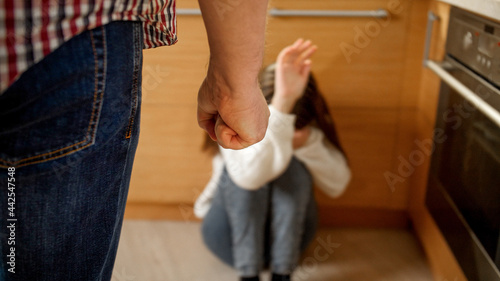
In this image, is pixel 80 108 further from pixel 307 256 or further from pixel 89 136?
pixel 307 256

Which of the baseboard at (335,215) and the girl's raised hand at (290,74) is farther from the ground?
the girl's raised hand at (290,74)

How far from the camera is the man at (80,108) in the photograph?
16.0 inches

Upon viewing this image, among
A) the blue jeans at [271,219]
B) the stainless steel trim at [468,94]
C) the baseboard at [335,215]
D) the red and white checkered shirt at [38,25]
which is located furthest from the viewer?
the baseboard at [335,215]

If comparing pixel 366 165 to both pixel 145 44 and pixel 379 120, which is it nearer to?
pixel 379 120

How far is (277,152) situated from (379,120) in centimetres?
40

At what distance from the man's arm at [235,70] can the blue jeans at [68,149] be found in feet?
0.27

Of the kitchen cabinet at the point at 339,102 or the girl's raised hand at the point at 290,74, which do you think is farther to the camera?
the kitchen cabinet at the point at 339,102

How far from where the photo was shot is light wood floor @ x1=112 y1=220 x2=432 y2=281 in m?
1.42

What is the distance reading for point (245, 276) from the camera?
1.32 m

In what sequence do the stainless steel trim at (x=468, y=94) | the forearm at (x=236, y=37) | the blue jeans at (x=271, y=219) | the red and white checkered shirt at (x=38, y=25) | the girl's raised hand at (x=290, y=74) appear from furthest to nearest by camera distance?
the blue jeans at (x=271, y=219), the girl's raised hand at (x=290, y=74), the stainless steel trim at (x=468, y=94), the forearm at (x=236, y=37), the red and white checkered shirt at (x=38, y=25)

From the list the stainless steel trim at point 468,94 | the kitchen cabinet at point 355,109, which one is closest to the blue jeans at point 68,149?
the stainless steel trim at point 468,94

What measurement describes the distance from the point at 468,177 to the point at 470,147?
2.6 inches

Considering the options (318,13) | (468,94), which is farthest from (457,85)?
(318,13)

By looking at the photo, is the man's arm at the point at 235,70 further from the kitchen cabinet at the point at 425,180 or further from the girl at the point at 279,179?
the kitchen cabinet at the point at 425,180
